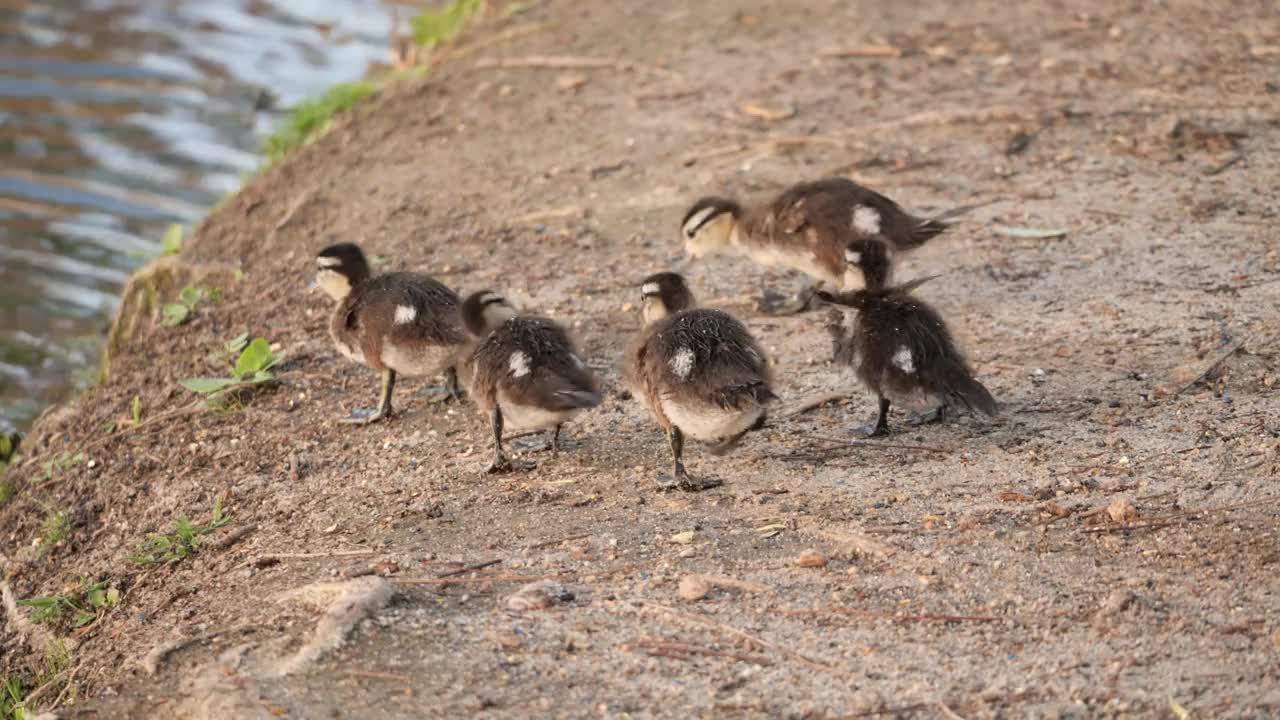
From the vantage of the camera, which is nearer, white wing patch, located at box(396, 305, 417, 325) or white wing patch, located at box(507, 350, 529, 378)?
white wing patch, located at box(507, 350, 529, 378)

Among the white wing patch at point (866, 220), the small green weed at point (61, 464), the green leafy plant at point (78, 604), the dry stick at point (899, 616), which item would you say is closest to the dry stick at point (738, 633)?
the dry stick at point (899, 616)

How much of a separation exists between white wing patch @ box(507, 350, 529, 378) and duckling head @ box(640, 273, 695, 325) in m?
0.74

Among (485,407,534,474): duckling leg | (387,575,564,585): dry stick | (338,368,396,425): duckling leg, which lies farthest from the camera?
(338,368,396,425): duckling leg

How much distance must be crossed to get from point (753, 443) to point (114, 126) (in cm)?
985

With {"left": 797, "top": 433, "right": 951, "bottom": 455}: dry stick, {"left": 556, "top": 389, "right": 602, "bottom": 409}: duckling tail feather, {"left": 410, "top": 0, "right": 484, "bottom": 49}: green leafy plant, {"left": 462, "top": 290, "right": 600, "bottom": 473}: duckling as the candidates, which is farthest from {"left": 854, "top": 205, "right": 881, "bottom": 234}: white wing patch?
{"left": 410, "top": 0, "right": 484, "bottom": 49}: green leafy plant

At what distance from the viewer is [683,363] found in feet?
21.1

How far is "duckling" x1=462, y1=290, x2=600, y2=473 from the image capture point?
6.71 meters

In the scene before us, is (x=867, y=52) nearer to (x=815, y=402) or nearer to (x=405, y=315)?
(x=815, y=402)

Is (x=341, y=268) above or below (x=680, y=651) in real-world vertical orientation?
above

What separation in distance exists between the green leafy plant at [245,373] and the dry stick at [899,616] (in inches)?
148

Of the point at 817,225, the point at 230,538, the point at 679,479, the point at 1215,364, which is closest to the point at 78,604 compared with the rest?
the point at 230,538

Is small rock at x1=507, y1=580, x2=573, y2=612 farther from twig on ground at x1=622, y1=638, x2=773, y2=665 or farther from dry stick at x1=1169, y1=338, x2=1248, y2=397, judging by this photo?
dry stick at x1=1169, y1=338, x2=1248, y2=397

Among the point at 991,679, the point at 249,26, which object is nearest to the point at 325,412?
the point at 991,679

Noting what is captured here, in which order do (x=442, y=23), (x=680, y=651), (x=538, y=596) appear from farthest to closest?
(x=442, y=23), (x=538, y=596), (x=680, y=651)
